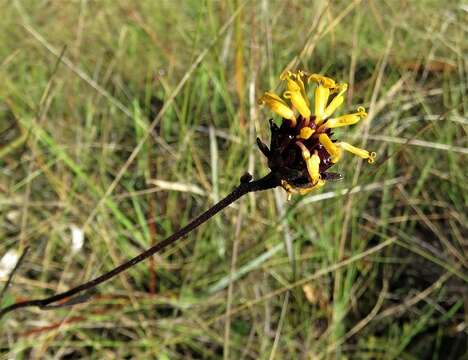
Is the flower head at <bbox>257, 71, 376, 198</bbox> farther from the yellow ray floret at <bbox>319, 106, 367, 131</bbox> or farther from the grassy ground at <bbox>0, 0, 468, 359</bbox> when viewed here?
the grassy ground at <bbox>0, 0, 468, 359</bbox>

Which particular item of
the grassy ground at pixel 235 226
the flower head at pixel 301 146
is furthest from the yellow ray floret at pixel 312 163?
the grassy ground at pixel 235 226

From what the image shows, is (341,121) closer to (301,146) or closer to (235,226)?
(301,146)

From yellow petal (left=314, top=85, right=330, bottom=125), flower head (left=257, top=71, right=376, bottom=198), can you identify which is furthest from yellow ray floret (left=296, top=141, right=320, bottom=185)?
yellow petal (left=314, top=85, right=330, bottom=125)

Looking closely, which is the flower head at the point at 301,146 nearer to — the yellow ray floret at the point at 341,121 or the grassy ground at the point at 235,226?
the yellow ray floret at the point at 341,121

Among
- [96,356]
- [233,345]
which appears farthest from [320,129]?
[96,356]

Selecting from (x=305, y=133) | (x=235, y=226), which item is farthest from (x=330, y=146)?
(x=235, y=226)
